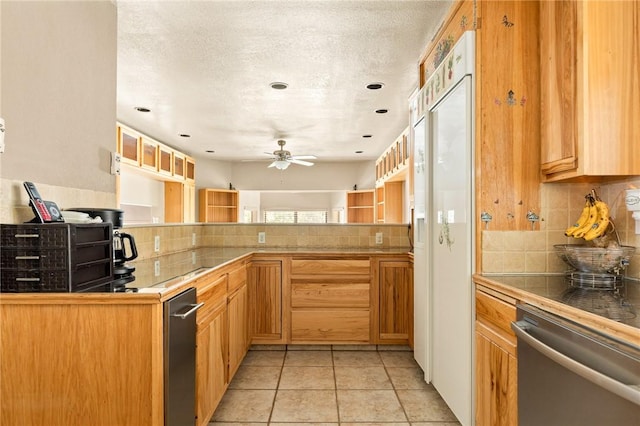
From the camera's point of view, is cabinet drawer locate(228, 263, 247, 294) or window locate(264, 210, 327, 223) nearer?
cabinet drawer locate(228, 263, 247, 294)

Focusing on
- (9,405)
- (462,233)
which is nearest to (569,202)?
(462,233)

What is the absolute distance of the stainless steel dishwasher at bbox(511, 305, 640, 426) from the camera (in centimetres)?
92

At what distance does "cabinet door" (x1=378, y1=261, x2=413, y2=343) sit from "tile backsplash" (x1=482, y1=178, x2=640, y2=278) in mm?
1419

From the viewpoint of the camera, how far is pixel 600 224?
5.42 ft

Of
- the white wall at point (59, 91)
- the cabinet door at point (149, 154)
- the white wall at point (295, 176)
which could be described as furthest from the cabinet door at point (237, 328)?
the white wall at point (295, 176)

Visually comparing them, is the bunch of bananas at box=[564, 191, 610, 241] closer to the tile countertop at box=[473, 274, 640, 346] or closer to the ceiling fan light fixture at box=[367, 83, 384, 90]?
the tile countertop at box=[473, 274, 640, 346]

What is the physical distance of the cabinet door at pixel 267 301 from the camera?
10.7 feet

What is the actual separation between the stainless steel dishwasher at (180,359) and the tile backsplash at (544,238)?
4.43 feet

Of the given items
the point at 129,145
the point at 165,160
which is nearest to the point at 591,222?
the point at 129,145

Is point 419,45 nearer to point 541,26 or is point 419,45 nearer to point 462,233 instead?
point 541,26

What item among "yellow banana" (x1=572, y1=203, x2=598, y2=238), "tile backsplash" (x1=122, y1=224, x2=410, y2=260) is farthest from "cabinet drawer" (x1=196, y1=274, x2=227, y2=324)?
"yellow banana" (x1=572, y1=203, x2=598, y2=238)

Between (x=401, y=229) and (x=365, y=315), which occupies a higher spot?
(x=401, y=229)

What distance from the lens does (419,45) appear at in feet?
9.21

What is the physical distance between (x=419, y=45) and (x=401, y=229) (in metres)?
1.64
